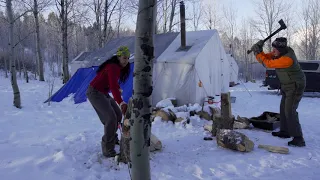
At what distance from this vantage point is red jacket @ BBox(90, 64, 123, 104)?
135 inches

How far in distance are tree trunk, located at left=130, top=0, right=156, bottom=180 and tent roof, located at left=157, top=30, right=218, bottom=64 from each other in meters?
6.35

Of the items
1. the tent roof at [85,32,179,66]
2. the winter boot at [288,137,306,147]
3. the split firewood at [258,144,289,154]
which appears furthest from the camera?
the tent roof at [85,32,179,66]

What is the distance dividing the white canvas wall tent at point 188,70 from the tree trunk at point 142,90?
20.8ft

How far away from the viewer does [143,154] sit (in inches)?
78.5

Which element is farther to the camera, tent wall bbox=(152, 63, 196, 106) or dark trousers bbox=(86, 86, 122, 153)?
tent wall bbox=(152, 63, 196, 106)

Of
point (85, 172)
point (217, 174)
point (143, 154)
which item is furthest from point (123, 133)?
point (143, 154)

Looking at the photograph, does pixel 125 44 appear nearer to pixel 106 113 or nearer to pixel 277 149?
pixel 106 113

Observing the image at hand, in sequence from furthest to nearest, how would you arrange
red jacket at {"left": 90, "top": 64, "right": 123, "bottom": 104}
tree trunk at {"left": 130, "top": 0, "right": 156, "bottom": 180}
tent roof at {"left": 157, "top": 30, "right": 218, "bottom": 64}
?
tent roof at {"left": 157, "top": 30, "right": 218, "bottom": 64} → red jacket at {"left": 90, "top": 64, "right": 123, "bottom": 104} → tree trunk at {"left": 130, "top": 0, "right": 156, "bottom": 180}

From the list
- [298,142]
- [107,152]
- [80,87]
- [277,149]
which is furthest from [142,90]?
[80,87]

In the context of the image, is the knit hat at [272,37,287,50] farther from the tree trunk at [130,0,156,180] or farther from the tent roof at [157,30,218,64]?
the tent roof at [157,30,218,64]

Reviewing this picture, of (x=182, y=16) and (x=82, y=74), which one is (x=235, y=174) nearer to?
(x=182, y=16)

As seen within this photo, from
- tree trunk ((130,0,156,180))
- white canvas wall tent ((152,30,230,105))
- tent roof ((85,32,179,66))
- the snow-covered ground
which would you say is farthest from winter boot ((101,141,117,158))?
tent roof ((85,32,179,66))

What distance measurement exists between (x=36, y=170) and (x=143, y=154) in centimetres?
191

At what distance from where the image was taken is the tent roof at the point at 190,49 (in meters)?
8.41
